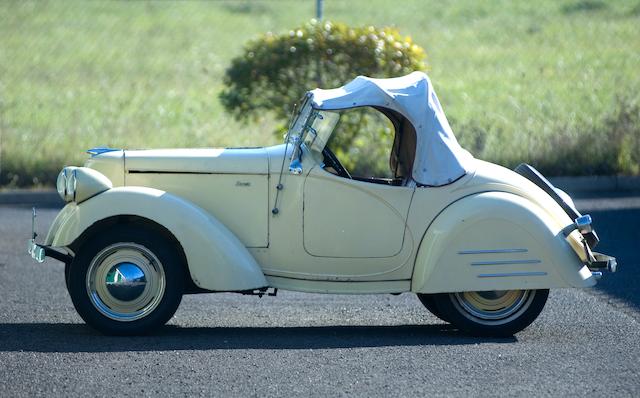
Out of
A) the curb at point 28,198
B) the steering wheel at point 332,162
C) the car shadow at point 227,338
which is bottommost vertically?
the curb at point 28,198

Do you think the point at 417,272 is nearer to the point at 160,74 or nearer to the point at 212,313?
the point at 212,313

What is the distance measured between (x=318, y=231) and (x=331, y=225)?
9cm

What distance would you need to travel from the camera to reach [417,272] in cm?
688

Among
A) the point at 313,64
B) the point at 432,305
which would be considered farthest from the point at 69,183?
the point at 313,64

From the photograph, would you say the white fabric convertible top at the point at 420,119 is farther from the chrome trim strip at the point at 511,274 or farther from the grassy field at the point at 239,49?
the grassy field at the point at 239,49

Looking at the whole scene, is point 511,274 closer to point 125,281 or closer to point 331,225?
point 331,225

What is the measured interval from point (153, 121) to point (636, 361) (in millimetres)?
12289

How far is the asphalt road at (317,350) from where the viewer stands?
566 centimetres

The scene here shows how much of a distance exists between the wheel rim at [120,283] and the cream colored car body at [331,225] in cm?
21

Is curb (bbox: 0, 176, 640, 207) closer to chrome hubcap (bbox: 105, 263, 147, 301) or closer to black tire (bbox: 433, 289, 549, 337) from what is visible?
black tire (bbox: 433, 289, 549, 337)

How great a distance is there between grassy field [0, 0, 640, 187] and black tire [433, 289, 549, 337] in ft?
22.6

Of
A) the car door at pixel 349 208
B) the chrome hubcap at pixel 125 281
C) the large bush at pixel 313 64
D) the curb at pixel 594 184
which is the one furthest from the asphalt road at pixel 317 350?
the large bush at pixel 313 64

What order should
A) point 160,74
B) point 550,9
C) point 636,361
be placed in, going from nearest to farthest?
1. point 636,361
2. point 160,74
3. point 550,9

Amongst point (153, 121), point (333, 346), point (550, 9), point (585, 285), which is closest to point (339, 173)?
point (333, 346)
